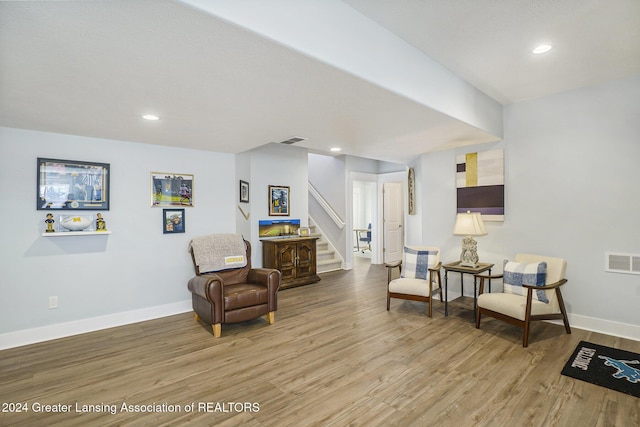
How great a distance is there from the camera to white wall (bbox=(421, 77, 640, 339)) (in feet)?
10.6

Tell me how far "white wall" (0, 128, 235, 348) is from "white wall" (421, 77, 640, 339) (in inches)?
156

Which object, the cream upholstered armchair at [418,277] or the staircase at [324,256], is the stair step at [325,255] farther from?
the cream upholstered armchair at [418,277]

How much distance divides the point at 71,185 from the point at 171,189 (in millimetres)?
1071

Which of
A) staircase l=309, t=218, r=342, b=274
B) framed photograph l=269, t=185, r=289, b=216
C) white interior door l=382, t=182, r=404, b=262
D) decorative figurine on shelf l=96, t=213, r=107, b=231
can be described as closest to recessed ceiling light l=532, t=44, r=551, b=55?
framed photograph l=269, t=185, r=289, b=216

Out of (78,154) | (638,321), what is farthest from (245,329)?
(638,321)

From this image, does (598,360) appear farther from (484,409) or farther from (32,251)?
(32,251)

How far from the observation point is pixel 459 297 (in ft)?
15.5

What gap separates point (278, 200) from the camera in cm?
593

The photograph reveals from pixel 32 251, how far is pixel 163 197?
144 cm

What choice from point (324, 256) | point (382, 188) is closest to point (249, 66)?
point (324, 256)

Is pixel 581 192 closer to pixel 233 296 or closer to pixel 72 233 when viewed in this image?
pixel 233 296

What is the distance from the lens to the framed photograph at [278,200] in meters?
5.83

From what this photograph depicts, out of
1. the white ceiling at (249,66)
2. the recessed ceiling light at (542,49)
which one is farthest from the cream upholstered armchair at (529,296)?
the recessed ceiling light at (542,49)

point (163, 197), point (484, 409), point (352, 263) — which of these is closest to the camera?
point (484, 409)
